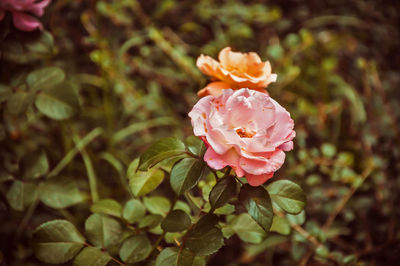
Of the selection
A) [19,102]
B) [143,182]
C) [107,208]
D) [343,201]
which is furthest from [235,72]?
[343,201]

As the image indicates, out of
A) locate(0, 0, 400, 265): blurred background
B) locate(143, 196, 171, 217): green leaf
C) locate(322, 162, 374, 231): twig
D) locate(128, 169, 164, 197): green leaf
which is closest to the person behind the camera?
locate(128, 169, 164, 197): green leaf

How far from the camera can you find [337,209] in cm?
102

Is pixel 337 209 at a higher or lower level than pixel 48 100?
lower

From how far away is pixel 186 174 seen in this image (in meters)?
0.47

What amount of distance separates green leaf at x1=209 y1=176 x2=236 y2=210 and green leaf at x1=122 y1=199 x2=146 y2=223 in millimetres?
230

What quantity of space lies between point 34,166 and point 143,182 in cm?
33

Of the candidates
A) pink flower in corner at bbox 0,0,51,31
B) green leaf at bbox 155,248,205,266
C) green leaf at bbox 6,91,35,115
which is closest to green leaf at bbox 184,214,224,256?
green leaf at bbox 155,248,205,266

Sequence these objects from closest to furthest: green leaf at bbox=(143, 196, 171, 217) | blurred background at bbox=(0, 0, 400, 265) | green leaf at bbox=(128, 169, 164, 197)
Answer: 1. green leaf at bbox=(128, 169, 164, 197)
2. green leaf at bbox=(143, 196, 171, 217)
3. blurred background at bbox=(0, 0, 400, 265)

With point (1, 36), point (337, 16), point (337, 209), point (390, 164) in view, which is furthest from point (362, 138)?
point (1, 36)

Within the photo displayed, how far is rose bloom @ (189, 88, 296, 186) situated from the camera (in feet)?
1.42

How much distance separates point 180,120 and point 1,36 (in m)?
0.83

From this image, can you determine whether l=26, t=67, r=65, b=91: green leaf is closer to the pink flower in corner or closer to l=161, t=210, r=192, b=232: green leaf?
the pink flower in corner

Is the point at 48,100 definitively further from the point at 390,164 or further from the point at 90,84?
the point at 390,164

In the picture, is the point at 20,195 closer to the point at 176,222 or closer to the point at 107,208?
the point at 107,208
